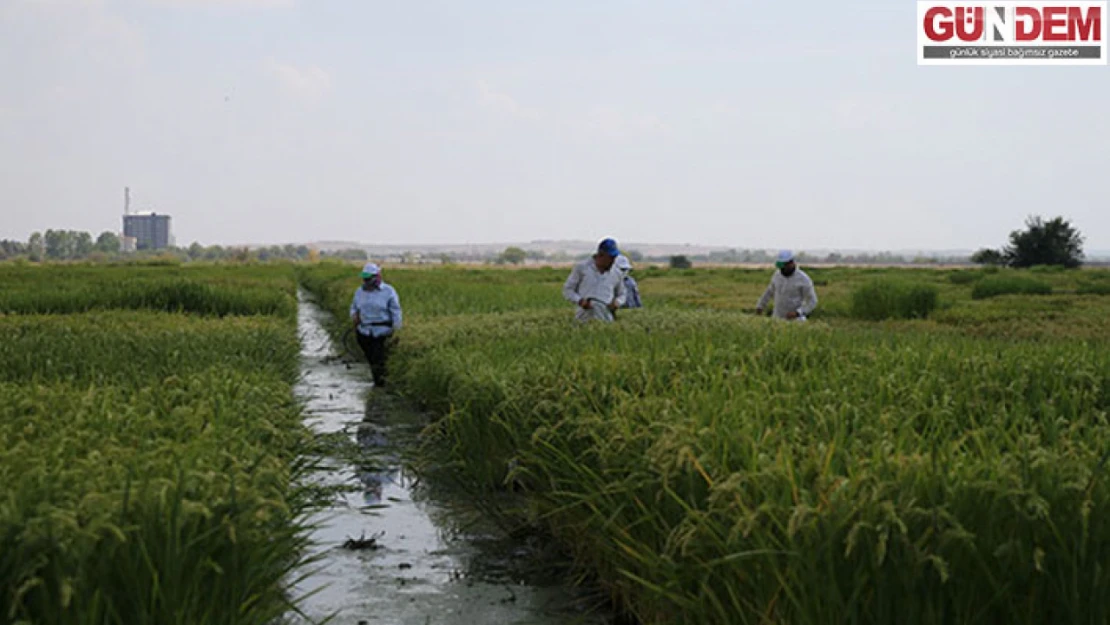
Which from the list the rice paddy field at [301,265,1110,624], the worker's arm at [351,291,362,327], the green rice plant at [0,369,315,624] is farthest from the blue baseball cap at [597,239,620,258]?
the green rice plant at [0,369,315,624]

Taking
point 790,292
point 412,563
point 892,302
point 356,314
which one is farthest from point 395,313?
point 892,302

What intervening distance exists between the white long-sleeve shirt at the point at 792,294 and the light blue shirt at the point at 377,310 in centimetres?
388

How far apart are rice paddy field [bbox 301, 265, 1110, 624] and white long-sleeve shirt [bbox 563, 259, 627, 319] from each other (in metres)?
1.86

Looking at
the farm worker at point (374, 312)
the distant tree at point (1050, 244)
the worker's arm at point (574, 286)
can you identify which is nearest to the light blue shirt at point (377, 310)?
the farm worker at point (374, 312)

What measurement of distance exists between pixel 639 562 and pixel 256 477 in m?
1.53

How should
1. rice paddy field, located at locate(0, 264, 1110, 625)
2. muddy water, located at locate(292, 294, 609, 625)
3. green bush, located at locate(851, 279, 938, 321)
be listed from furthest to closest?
green bush, located at locate(851, 279, 938, 321)
muddy water, located at locate(292, 294, 609, 625)
rice paddy field, located at locate(0, 264, 1110, 625)

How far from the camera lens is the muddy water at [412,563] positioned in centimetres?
505

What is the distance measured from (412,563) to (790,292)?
23.6ft

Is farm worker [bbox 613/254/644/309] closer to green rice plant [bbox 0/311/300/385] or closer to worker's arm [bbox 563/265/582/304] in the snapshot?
worker's arm [bbox 563/265/582/304]

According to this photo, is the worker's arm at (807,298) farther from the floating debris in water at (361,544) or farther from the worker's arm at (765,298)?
the floating debris in water at (361,544)

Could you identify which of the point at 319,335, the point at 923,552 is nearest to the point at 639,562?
the point at 923,552

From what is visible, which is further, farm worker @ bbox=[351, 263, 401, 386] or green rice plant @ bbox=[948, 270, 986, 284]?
green rice plant @ bbox=[948, 270, 986, 284]

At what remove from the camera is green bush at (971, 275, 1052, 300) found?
27.9 m

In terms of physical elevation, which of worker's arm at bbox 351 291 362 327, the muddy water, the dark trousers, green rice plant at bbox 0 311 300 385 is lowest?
the muddy water
